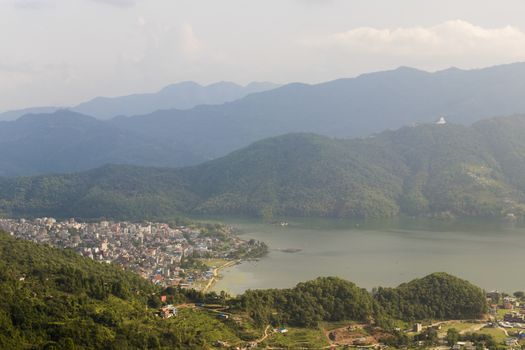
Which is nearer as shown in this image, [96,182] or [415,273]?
[415,273]

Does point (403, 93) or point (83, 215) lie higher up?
point (403, 93)

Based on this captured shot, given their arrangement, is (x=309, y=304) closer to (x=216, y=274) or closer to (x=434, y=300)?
(x=434, y=300)

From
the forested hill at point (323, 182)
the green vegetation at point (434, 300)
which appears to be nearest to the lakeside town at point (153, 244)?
the forested hill at point (323, 182)

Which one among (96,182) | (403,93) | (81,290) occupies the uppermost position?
(403,93)

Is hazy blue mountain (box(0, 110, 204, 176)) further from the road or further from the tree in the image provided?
the tree

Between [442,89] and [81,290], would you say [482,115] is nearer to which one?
[442,89]

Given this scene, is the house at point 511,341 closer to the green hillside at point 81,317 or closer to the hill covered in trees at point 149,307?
the hill covered in trees at point 149,307

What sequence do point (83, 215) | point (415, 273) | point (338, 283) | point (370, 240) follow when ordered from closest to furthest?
point (338, 283), point (415, 273), point (370, 240), point (83, 215)

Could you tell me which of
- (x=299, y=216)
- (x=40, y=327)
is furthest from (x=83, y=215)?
(x=40, y=327)
